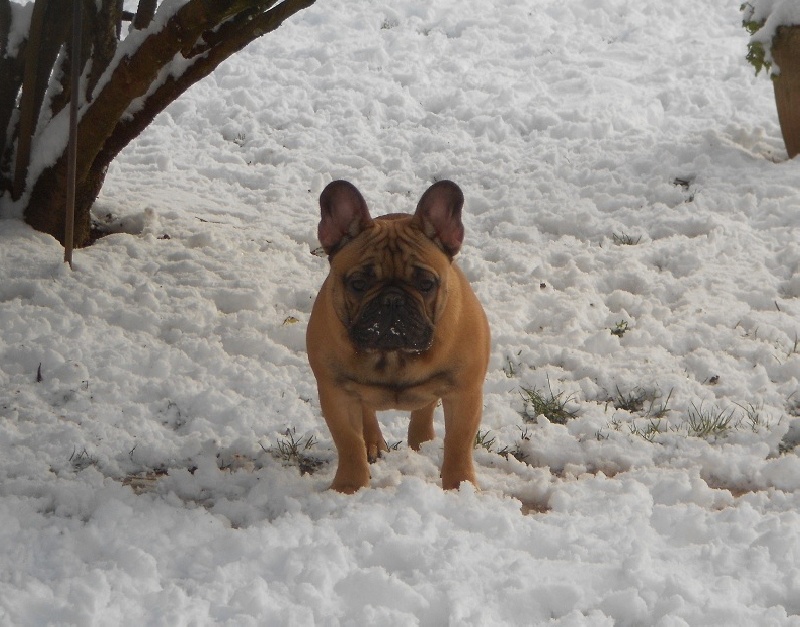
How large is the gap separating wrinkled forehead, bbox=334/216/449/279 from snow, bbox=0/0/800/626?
83 cm

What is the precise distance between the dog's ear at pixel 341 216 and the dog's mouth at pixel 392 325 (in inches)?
16.9

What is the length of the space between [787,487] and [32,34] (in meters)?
4.57

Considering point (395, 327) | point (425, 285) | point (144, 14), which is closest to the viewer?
point (395, 327)

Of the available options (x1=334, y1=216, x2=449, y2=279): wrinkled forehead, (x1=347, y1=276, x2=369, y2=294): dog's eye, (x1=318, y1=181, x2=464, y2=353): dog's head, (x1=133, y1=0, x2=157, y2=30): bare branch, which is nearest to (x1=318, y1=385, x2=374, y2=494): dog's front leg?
(x1=318, y1=181, x2=464, y2=353): dog's head

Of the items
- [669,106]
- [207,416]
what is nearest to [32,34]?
[207,416]

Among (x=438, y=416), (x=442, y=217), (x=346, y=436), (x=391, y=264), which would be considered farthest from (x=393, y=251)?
(x=438, y=416)

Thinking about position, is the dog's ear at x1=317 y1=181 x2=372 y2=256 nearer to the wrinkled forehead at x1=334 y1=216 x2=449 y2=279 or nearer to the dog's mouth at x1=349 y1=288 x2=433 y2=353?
the wrinkled forehead at x1=334 y1=216 x2=449 y2=279

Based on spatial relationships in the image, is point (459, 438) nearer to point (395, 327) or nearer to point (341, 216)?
point (395, 327)

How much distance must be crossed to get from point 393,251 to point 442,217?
287 millimetres

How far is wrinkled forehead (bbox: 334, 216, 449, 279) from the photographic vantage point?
3.37 m

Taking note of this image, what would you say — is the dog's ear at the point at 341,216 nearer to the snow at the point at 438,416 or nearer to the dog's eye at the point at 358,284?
the dog's eye at the point at 358,284

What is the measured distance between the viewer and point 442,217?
11.7 ft

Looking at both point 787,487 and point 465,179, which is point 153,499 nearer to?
point 787,487

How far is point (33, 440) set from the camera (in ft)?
12.5
